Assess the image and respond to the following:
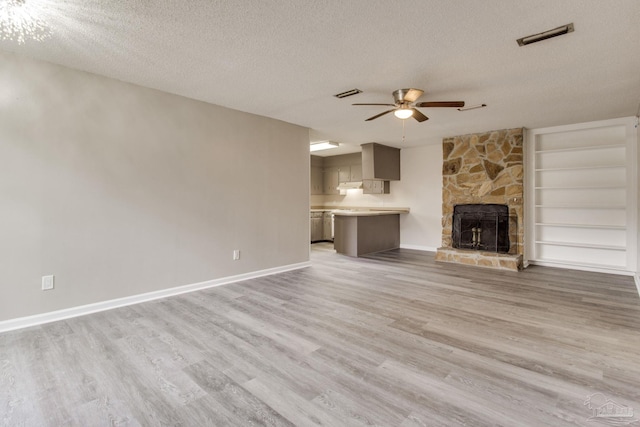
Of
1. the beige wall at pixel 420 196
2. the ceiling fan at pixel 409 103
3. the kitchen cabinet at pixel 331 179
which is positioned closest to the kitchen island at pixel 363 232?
the beige wall at pixel 420 196

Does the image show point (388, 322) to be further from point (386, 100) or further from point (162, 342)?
point (386, 100)

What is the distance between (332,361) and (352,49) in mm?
2563

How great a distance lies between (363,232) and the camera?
21.7 feet

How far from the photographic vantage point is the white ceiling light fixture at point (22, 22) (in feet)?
6.93

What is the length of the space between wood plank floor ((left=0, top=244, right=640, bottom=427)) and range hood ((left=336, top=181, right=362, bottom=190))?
4657mm

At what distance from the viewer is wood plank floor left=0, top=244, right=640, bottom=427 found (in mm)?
1709

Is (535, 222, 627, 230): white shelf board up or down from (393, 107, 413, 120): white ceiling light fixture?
down

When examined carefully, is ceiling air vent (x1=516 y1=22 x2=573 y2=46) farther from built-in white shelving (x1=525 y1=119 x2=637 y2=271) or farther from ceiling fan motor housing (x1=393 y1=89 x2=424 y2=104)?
built-in white shelving (x1=525 y1=119 x2=637 y2=271)

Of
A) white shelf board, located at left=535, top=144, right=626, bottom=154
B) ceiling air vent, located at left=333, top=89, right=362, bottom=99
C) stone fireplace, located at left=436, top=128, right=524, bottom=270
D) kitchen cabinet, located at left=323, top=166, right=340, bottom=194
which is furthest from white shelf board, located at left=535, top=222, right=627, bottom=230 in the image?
kitchen cabinet, located at left=323, top=166, right=340, bottom=194

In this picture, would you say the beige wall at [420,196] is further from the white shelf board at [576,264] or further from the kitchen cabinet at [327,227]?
the white shelf board at [576,264]

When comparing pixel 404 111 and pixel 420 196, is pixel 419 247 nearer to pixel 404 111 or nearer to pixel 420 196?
pixel 420 196

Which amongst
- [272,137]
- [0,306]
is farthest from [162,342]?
[272,137]

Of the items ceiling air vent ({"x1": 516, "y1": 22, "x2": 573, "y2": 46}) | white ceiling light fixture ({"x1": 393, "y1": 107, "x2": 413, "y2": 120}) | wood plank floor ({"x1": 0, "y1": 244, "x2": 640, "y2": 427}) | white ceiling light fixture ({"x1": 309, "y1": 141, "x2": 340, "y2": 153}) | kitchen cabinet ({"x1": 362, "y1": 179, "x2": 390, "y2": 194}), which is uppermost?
white ceiling light fixture ({"x1": 309, "y1": 141, "x2": 340, "y2": 153})

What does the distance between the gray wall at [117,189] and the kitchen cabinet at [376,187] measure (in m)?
3.54
